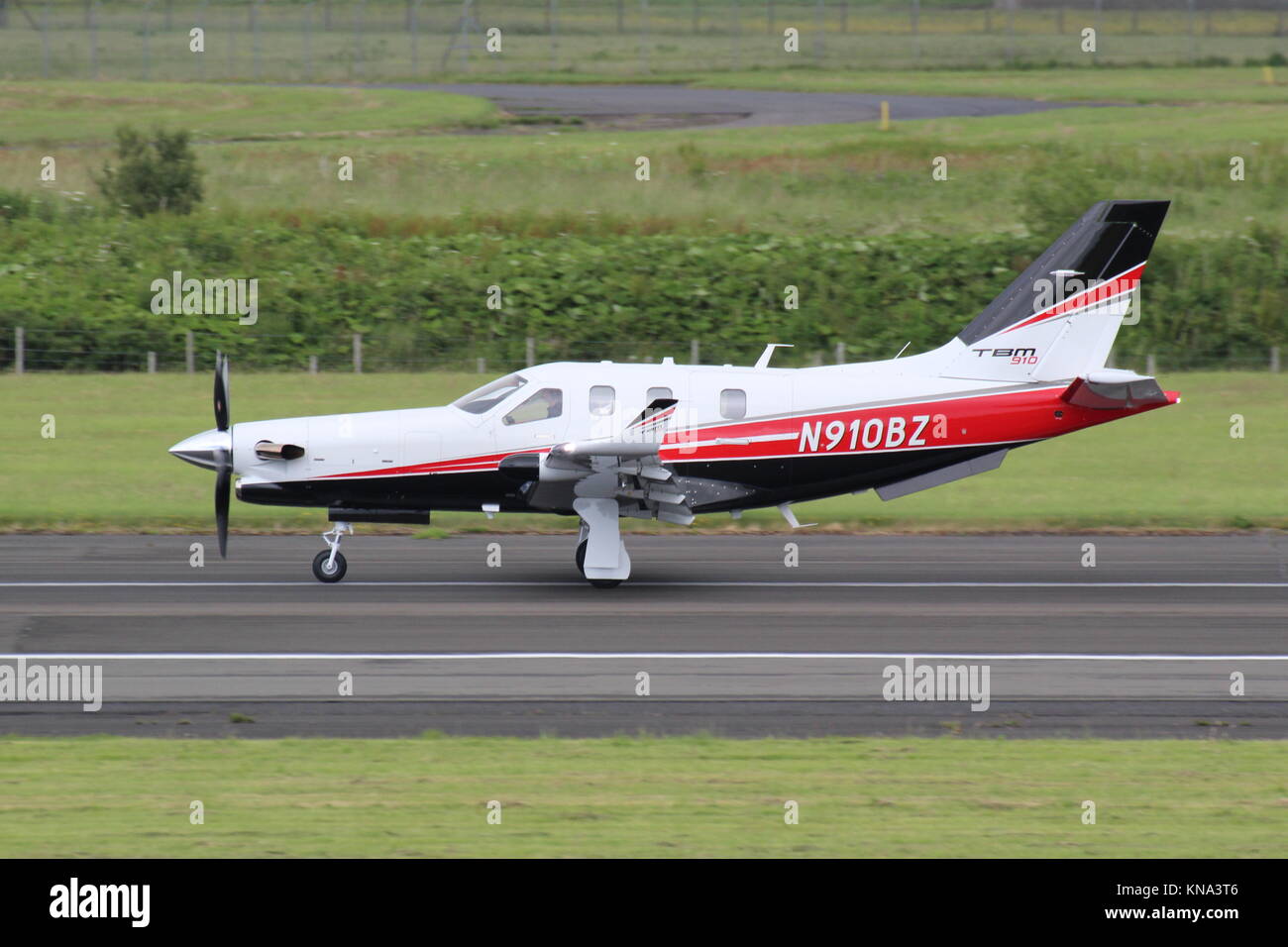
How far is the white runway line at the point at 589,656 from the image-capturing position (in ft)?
47.9

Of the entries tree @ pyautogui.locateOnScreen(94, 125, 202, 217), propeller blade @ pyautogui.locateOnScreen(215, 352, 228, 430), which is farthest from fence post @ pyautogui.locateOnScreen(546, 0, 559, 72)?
propeller blade @ pyautogui.locateOnScreen(215, 352, 228, 430)

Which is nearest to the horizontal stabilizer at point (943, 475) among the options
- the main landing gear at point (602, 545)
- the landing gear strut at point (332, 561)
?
the main landing gear at point (602, 545)

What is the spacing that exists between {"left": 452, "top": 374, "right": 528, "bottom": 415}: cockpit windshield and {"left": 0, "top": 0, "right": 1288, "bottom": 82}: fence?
161 feet

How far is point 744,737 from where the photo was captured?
39.3 ft

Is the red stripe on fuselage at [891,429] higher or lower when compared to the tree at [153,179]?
lower

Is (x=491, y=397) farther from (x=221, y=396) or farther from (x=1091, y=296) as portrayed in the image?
(x=1091, y=296)

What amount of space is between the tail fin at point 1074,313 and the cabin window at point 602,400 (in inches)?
157

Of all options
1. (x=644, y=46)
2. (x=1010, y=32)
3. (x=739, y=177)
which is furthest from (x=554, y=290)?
(x=1010, y=32)

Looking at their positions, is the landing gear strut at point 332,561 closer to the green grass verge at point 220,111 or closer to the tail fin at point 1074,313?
the tail fin at point 1074,313

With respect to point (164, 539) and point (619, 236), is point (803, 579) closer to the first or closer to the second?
point (164, 539)

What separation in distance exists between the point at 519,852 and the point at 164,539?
544 inches

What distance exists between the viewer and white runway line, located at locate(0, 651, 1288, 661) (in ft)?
47.9

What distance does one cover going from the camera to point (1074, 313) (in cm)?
1859

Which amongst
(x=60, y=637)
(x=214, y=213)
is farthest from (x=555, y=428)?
(x=214, y=213)
